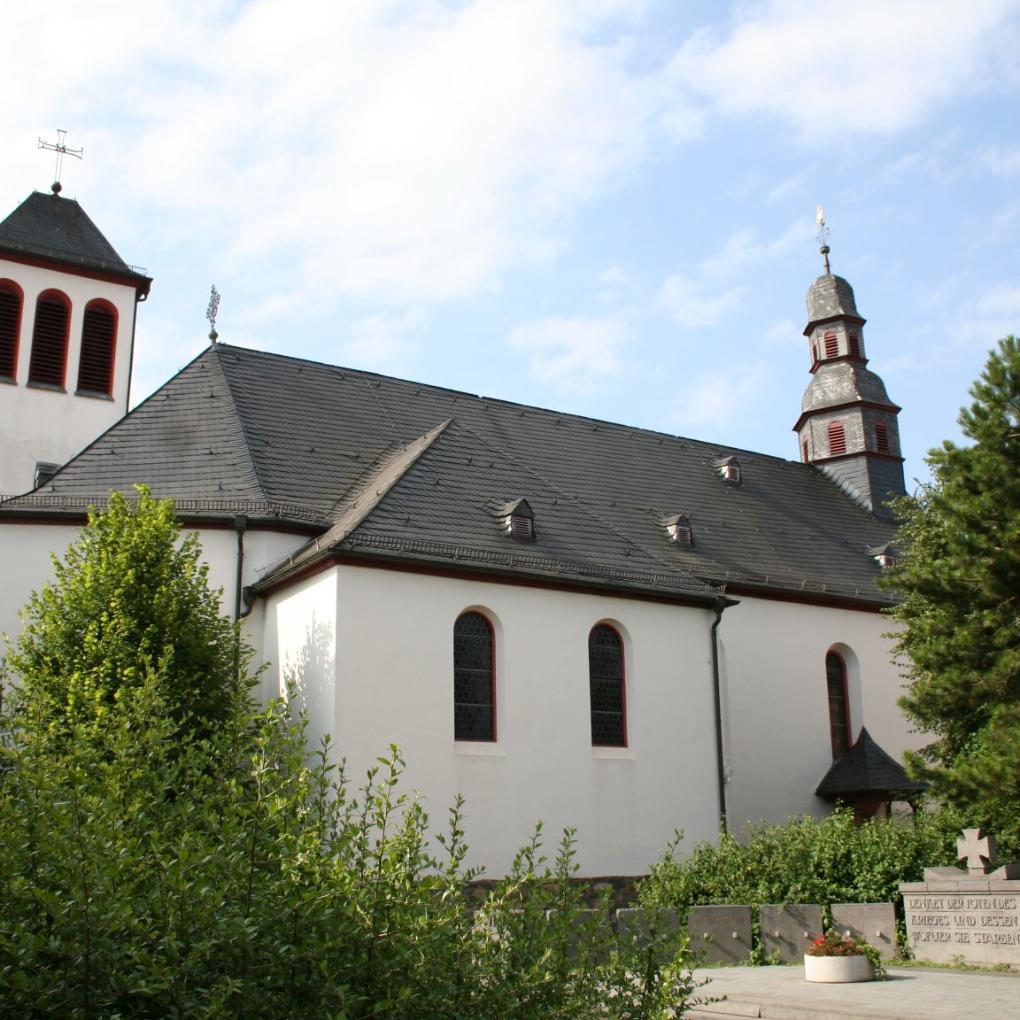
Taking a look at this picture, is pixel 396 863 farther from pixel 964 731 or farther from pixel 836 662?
pixel 836 662

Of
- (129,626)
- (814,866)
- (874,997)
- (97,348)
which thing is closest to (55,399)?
(97,348)

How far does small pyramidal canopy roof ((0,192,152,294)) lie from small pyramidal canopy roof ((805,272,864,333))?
56.9 feet

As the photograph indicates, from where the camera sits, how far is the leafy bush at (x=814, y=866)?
13.8 meters

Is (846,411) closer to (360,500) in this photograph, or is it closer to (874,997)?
(360,500)

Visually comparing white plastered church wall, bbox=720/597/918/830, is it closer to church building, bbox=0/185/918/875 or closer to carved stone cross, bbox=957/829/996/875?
church building, bbox=0/185/918/875

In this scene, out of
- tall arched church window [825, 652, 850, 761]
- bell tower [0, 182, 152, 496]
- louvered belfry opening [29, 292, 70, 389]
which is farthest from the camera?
louvered belfry opening [29, 292, 70, 389]

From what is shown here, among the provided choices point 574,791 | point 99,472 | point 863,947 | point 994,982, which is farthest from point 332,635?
point 994,982

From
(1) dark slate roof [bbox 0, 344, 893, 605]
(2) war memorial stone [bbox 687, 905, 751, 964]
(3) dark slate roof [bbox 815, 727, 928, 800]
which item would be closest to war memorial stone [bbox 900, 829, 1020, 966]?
(2) war memorial stone [bbox 687, 905, 751, 964]

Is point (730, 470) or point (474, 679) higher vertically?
point (730, 470)

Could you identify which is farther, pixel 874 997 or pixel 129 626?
pixel 129 626

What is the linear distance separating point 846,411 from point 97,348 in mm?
18514

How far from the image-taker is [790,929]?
13.1 meters

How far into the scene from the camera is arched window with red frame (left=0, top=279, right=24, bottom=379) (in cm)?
2330

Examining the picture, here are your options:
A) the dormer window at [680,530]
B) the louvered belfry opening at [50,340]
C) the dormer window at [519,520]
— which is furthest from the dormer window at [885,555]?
the louvered belfry opening at [50,340]
